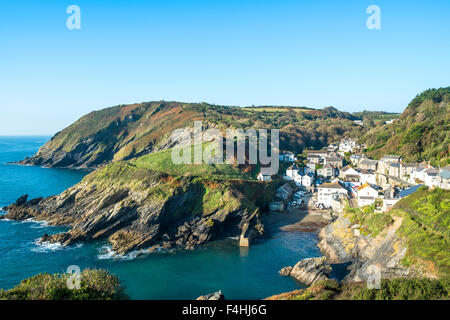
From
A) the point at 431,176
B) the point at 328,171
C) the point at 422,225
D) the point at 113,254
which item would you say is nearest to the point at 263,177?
the point at 328,171

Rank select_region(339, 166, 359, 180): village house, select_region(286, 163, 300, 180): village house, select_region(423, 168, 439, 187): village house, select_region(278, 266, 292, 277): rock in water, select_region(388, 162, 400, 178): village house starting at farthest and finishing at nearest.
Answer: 1. select_region(286, 163, 300, 180): village house
2. select_region(339, 166, 359, 180): village house
3. select_region(388, 162, 400, 178): village house
4. select_region(423, 168, 439, 187): village house
5. select_region(278, 266, 292, 277): rock in water

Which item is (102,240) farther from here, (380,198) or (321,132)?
(321,132)

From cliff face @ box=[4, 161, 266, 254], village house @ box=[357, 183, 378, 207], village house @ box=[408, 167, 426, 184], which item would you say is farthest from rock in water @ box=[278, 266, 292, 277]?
village house @ box=[408, 167, 426, 184]

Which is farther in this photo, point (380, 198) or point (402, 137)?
point (402, 137)

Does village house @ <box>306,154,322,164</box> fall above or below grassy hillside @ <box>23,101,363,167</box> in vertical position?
below

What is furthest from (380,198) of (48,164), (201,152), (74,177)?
(48,164)

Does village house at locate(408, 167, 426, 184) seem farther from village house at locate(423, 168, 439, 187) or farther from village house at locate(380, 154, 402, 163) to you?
village house at locate(380, 154, 402, 163)

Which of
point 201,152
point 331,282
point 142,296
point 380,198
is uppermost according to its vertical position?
Result: point 201,152
